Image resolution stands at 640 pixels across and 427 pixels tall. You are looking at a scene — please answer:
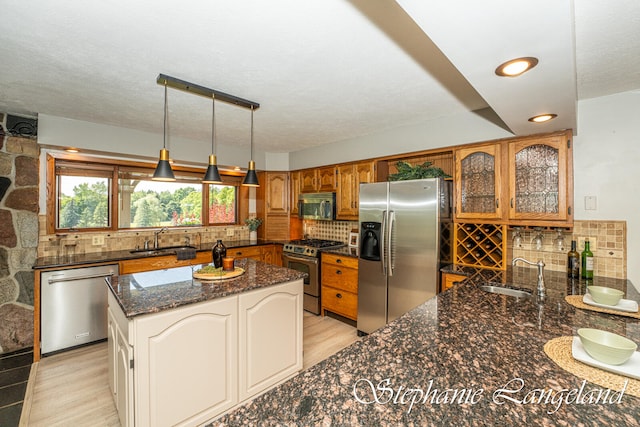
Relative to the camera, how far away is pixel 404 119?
303 centimetres

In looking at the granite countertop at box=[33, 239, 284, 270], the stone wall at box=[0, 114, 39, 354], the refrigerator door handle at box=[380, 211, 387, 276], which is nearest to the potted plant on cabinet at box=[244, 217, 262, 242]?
the granite countertop at box=[33, 239, 284, 270]

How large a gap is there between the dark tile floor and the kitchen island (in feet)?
2.19

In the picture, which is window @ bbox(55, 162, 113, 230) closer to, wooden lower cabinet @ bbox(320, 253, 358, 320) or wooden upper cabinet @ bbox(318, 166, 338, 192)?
wooden upper cabinet @ bbox(318, 166, 338, 192)

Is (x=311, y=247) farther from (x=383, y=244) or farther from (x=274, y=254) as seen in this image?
(x=383, y=244)

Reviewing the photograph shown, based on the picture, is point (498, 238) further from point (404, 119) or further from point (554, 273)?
point (404, 119)

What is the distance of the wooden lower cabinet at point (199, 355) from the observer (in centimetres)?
163

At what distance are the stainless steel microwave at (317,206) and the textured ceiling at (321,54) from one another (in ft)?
5.19

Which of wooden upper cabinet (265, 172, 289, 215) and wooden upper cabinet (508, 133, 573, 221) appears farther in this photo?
wooden upper cabinet (265, 172, 289, 215)

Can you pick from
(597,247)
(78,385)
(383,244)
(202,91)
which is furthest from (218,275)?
(597,247)

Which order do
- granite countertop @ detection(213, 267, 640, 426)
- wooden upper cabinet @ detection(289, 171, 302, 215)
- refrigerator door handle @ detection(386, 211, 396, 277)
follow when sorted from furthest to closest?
wooden upper cabinet @ detection(289, 171, 302, 215)
refrigerator door handle @ detection(386, 211, 396, 277)
granite countertop @ detection(213, 267, 640, 426)

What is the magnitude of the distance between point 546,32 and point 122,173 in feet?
14.8

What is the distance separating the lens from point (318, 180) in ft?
14.4

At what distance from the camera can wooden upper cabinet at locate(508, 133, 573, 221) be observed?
2318 millimetres

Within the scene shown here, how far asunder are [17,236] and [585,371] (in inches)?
180
